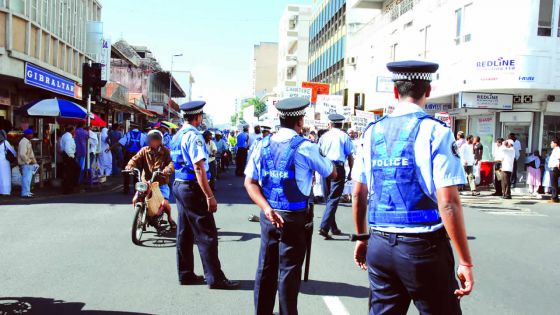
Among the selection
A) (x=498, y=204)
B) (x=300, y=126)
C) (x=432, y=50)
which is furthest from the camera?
(x=432, y=50)

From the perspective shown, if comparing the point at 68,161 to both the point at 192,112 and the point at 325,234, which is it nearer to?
the point at 325,234

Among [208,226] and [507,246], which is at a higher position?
[208,226]

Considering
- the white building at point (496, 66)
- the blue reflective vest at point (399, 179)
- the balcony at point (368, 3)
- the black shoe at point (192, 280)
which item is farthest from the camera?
the balcony at point (368, 3)

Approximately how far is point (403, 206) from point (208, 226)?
10.8 feet

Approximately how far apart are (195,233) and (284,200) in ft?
6.24

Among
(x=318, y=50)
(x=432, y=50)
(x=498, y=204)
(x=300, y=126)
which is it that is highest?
(x=318, y=50)

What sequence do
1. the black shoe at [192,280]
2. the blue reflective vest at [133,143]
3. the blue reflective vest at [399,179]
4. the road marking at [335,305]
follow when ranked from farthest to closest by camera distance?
the blue reflective vest at [133,143], the black shoe at [192,280], the road marking at [335,305], the blue reflective vest at [399,179]

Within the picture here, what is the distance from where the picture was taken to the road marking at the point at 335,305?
16.3 ft

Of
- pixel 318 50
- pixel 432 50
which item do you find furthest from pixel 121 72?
pixel 432 50

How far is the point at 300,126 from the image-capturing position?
4.46 metres

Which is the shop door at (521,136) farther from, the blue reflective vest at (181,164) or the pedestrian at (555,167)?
the blue reflective vest at (181,164)

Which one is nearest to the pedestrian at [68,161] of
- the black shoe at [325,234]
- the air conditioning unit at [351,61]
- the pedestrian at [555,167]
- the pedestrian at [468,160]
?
the black shoe at [325,234]

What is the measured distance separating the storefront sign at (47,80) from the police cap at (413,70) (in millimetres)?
16770

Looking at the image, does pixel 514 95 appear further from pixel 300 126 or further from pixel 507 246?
pixel 300 126
